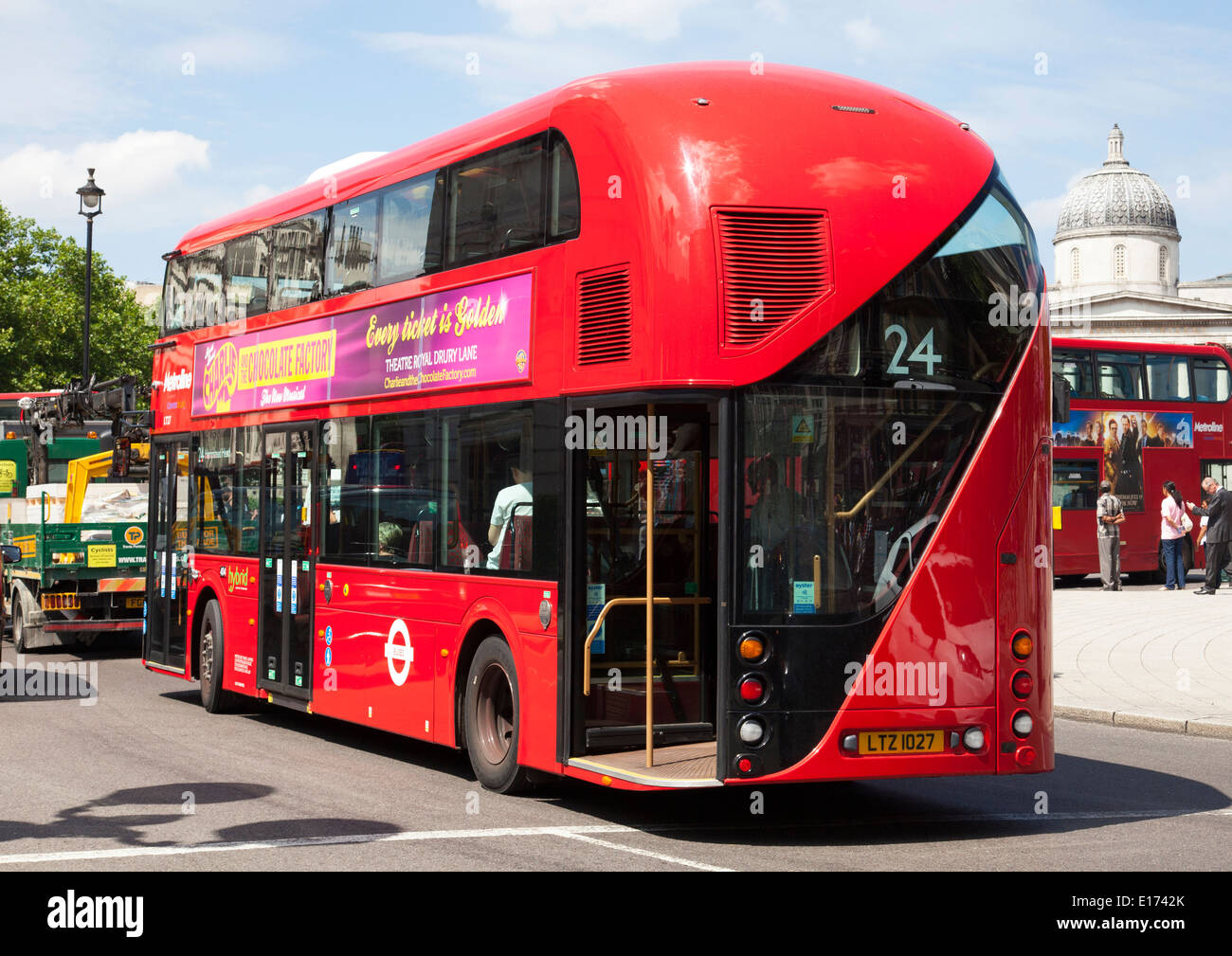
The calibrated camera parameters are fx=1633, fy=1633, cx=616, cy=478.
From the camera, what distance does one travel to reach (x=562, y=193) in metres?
9.46

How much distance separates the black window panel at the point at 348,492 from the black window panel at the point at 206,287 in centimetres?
300

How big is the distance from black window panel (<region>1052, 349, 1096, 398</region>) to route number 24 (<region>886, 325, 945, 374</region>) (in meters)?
24.3

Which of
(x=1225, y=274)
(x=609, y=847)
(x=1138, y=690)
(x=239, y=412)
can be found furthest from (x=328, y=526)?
(x=1225, y=274)

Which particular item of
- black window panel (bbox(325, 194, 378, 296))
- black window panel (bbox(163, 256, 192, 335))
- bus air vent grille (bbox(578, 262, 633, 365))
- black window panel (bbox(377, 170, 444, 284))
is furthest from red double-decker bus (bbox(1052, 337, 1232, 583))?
bus air vent grille (bbox(578, 262, 633, 365))

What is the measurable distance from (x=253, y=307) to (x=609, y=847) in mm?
7407

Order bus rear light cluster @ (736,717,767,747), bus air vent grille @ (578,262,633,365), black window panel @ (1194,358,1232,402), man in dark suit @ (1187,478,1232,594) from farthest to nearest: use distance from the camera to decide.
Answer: black window panel @ (1194,358,1232,402) < man in dark suit @ (1187,478,1232,594) < bus air vent grille @ (578,262,633,365) < bus rear light cluster @ (736,717,767,747)

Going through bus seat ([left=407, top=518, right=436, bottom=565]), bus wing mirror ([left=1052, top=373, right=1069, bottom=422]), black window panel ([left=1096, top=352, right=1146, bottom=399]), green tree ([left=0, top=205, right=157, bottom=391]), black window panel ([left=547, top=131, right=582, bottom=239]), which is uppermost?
green tree ([left=0, top=205, right=157, bottom=391])

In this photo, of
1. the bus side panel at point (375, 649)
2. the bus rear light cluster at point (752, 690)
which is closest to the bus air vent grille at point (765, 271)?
the bus rear light cluster at point (752, 690)

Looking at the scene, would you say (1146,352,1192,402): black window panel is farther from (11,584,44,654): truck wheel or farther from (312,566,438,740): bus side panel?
(312,566,438,740): bus side panel

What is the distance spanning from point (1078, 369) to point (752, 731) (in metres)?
25.4

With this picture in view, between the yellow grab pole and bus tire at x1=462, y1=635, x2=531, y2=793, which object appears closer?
the yellow grab pole

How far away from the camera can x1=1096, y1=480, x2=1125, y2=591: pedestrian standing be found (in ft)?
96.1

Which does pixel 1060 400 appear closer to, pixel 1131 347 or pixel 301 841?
pixel 301 841

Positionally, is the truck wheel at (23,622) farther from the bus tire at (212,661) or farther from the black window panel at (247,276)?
the black window panel at (247,276)
